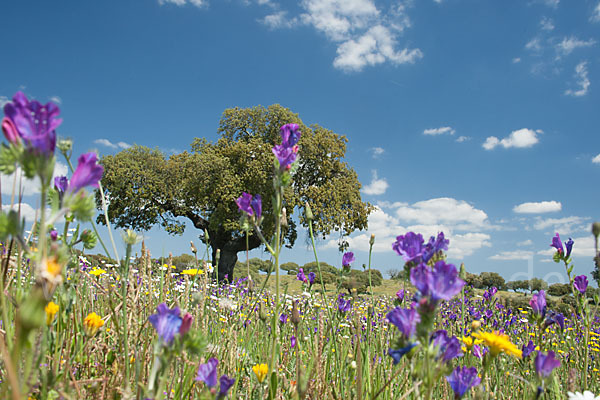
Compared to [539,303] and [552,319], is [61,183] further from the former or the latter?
[552,319]

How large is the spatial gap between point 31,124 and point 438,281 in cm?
95

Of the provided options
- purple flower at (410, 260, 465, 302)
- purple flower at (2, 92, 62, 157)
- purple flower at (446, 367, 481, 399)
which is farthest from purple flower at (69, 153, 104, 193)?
purple flower at (446, 367, 481, 399)

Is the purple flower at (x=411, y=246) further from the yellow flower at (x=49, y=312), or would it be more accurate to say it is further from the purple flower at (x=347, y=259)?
the purple flower at (x=347, y=259)

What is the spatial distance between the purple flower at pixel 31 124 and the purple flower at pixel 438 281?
0.85m

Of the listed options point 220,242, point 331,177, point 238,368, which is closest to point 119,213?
point 220,242

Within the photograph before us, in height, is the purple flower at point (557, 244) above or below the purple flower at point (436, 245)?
above

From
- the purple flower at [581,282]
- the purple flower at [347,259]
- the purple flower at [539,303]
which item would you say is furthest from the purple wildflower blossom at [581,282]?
the purple flower at [347,259]

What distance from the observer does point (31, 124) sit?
2.57 feet

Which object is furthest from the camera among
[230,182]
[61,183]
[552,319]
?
[230,182]

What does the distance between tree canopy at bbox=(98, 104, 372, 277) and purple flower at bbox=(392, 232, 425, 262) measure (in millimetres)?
16268

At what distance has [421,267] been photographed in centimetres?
103

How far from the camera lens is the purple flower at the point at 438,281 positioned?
3.22 ft

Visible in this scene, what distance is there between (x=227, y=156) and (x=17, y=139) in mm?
18771

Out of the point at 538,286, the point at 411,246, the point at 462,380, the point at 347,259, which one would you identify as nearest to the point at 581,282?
the point at 347,259
